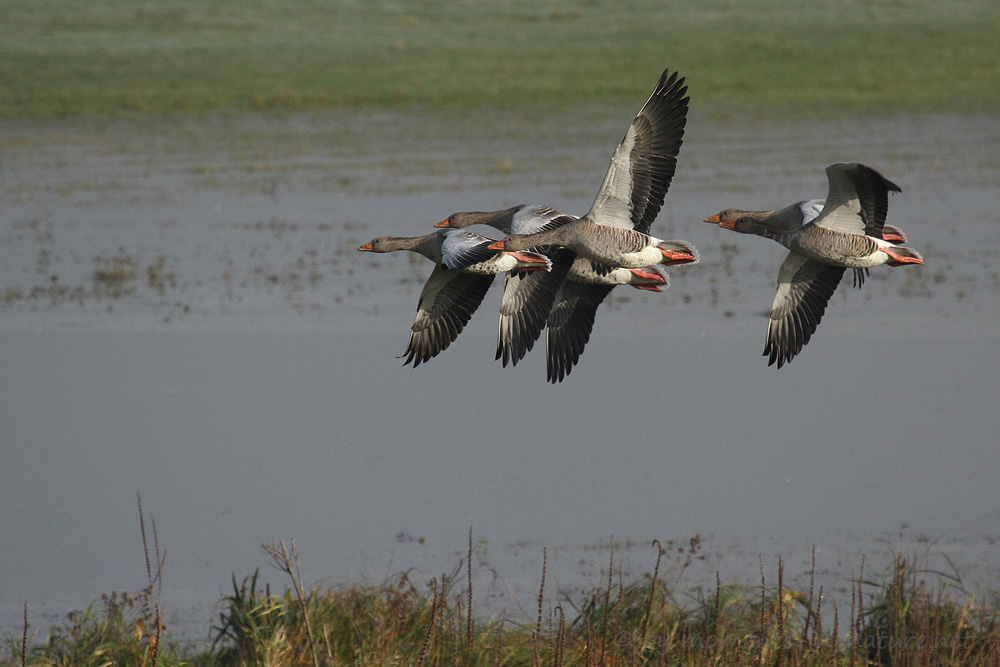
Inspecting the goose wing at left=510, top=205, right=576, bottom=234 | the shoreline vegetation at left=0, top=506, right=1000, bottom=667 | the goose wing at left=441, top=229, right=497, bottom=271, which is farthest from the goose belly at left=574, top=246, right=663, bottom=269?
the shoreline vegetation at left=0, top=506, right=1000, bottom=667

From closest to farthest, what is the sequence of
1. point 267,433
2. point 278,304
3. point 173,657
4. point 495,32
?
point 173,657 < point 267,433 < point 278,304 < point 495,32

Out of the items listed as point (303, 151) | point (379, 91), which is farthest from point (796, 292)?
point (379, 91)

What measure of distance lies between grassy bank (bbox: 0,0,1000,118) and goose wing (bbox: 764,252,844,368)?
1375 inches

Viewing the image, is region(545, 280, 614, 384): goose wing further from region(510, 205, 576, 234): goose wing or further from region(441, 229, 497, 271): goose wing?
region(441, 229, 497, 271): goose wing

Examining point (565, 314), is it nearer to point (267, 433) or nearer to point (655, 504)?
point (655, 504)

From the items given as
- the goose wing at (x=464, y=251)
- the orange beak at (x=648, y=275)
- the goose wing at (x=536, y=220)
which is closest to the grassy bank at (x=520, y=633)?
the orange beak at (x=648, y=275)

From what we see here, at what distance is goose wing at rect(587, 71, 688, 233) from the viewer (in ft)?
29.0

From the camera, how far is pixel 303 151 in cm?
3666

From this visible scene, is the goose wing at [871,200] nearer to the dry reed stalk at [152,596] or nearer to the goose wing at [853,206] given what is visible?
the goose wing at [853,206]

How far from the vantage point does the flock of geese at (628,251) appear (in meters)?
8.40

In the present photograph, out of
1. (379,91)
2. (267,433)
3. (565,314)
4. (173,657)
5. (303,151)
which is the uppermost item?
(379,91)

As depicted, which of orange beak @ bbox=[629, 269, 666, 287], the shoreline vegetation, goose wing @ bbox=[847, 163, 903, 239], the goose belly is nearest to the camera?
goose wing @ bbox=[847, 163, 903, 239]

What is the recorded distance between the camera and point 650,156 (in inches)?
355

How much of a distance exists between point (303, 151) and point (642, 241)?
28994mm
